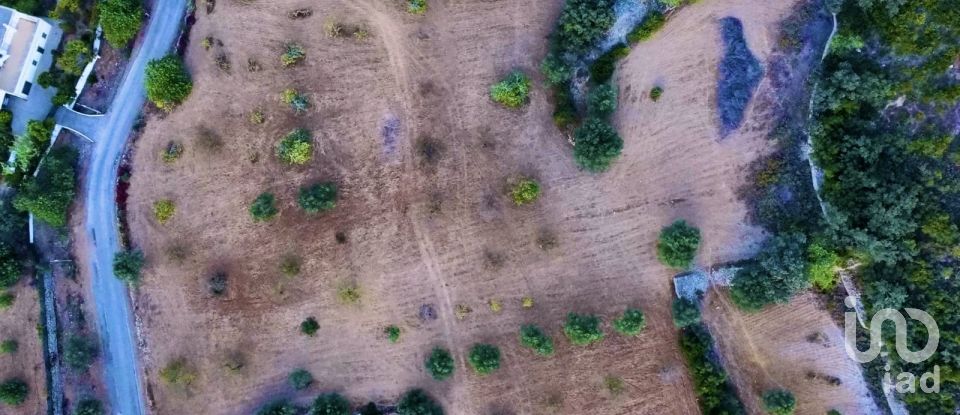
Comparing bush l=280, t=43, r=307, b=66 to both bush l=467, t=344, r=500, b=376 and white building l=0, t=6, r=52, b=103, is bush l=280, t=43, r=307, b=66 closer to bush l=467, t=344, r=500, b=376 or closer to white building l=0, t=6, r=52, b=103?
white building l=0, t=6, r=52, b=103

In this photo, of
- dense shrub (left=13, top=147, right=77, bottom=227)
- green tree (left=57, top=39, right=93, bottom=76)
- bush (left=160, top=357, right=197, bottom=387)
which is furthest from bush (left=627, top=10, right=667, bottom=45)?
dense shrub (left=13, top=147, right=77, bottom=227)

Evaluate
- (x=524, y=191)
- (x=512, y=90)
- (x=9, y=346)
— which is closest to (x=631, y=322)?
(x=524, y=191)

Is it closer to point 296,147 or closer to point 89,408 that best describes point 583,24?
point 296,147

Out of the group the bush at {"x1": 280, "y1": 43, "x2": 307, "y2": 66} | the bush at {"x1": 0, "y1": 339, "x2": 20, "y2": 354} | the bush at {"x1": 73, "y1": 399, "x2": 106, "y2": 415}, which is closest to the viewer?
the bush at {"x1": 73, "y1": 399, "x2": 106, "y2": 415}

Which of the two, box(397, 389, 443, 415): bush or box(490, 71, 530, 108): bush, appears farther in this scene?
box(490, 71, 530, 108): bush

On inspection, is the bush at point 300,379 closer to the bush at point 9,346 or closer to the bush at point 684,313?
the bush at point 9,346

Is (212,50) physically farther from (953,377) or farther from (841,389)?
(953,377)
